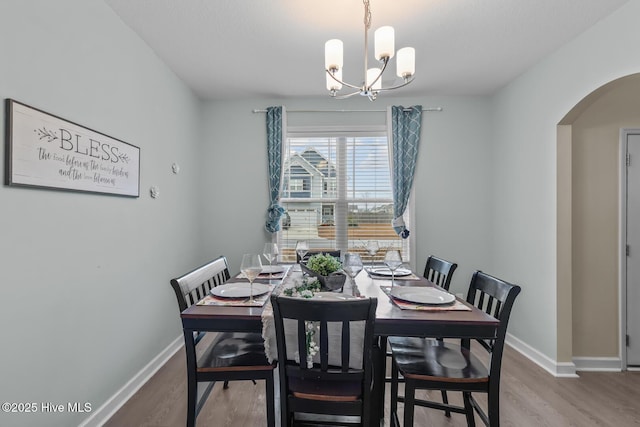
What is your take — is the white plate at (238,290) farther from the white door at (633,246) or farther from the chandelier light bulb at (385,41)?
the white door at (633,246)

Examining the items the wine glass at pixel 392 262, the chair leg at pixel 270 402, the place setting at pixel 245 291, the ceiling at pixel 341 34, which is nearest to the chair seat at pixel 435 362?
the wine glass at pixel 392 262

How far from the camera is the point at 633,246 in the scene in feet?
8.00

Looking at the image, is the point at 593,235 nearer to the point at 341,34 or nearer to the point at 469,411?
the point at 469,411

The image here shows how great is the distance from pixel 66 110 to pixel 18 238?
0.68 meters

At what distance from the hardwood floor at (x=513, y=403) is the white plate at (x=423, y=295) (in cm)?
82

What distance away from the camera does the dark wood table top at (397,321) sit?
1.32 meters

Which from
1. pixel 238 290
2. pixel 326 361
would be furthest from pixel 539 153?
pixel 238 290

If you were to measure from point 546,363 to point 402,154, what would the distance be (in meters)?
2.22

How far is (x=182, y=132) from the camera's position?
2922 millimetres

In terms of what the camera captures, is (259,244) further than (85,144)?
Yes

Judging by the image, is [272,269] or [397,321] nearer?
[397,321]

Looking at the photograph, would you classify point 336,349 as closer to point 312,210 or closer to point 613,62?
point 312,210

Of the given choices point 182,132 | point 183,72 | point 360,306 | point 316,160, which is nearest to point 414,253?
point 316,160

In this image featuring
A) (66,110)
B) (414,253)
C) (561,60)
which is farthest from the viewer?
(414,253)
